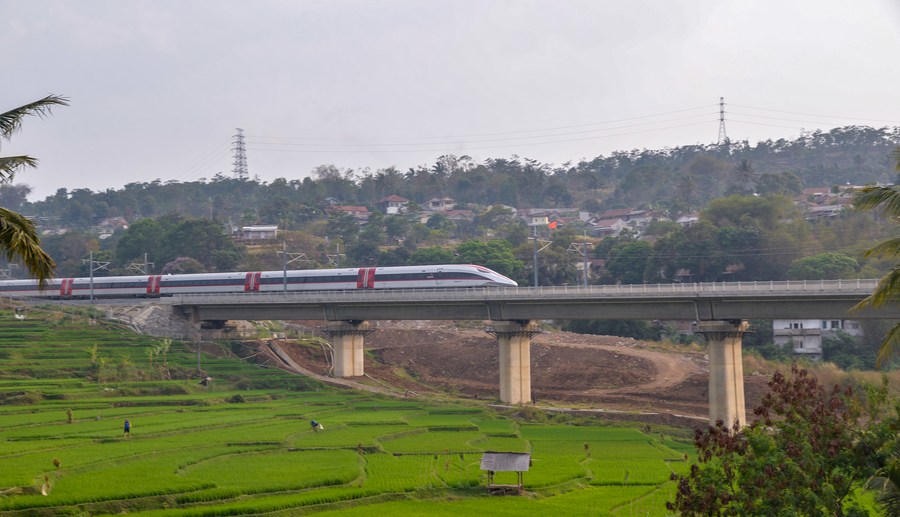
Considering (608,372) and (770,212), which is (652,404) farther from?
(770,212)

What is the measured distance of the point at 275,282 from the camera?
97.7 m

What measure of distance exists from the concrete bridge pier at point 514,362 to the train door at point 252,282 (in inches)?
1302

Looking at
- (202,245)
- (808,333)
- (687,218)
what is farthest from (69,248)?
(808,333)

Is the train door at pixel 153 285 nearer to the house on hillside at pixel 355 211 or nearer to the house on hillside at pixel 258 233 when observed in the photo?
the house on hillside at pixel 258 233

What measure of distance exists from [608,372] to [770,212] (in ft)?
149

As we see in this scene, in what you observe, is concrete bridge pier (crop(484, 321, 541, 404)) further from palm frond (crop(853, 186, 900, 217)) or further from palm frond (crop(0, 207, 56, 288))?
palm frond (crop(0, 207, 56, 288))

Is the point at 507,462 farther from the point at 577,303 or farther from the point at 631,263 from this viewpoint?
the point at 631,263

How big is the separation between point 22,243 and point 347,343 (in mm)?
63855

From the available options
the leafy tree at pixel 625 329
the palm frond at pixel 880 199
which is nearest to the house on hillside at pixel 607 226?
the leafy tree at pixel 625 329

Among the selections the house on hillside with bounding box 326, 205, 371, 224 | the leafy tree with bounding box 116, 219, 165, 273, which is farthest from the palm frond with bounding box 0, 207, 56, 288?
the house on hillside with bounding box 326, 205, 371, 224

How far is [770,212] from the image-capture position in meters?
118

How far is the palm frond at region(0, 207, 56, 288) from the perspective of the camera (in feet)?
68.8

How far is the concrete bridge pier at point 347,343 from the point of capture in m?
84.1

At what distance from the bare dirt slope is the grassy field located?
986cm
